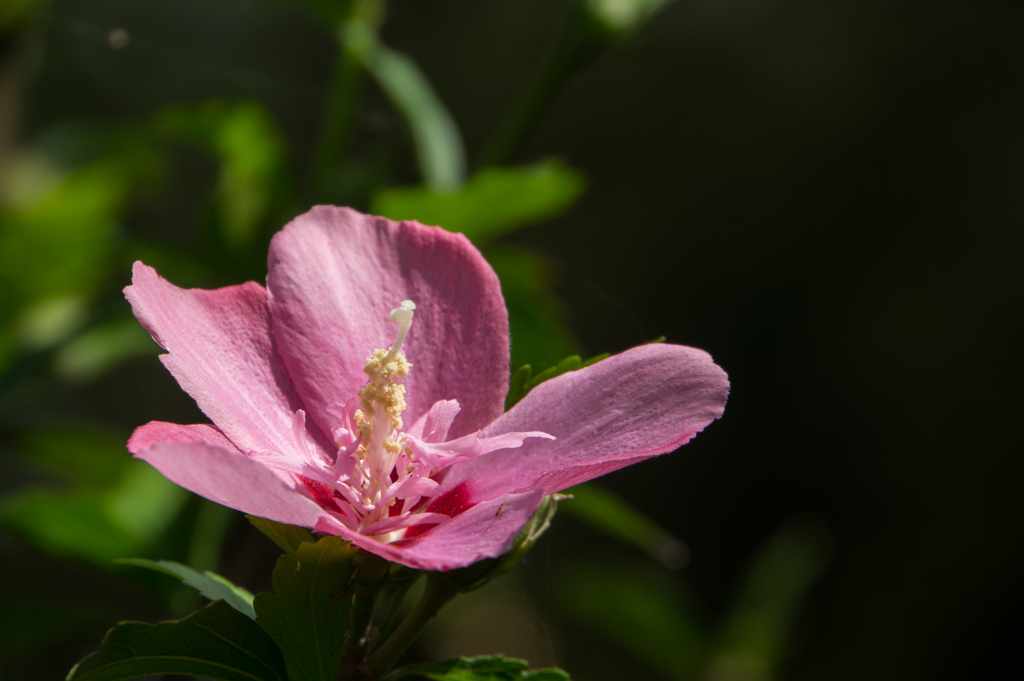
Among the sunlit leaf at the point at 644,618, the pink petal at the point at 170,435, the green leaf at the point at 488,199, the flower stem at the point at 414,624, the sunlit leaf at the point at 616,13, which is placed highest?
the sunlit leaf at the point at 616,13

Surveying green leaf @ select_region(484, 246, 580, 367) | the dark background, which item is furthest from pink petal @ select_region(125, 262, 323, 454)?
the dark background

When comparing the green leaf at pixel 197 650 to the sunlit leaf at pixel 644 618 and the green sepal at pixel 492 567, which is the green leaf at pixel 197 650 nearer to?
the green sepal at pixel 492 567

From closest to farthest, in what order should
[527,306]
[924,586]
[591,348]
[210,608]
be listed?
[210,608] < [527,306] < [924,586] < [591,348]

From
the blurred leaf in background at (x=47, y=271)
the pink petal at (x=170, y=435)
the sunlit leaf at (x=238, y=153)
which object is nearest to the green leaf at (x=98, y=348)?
the blurred leaf in background at (x=47, y=271)

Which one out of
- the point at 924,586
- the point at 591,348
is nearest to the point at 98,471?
the point at 591,348

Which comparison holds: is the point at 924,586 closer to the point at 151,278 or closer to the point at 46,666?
A: the point at 46,666

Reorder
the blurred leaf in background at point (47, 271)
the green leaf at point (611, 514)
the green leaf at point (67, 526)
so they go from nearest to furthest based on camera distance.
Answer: the green leaf at point (67, 526), the green leaf at point (611, 514), the blurred leaf in background at point (47, 271)

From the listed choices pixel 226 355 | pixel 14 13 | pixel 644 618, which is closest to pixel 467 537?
pixel 226 355
